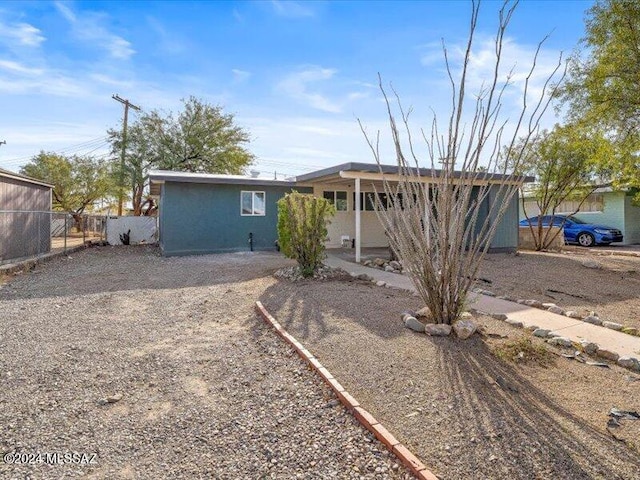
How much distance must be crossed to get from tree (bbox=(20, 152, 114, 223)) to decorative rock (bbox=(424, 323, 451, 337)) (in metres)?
23.7

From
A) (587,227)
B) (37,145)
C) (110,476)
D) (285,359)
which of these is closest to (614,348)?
(285,359)

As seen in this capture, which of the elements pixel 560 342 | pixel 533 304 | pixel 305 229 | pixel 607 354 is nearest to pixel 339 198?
pixel 305 229

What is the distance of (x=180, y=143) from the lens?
2114 cm

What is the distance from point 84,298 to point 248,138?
708 inches

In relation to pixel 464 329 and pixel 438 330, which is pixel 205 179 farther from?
pixel 464 329

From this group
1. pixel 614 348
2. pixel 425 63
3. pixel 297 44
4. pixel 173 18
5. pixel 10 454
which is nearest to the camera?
pixel 10 454

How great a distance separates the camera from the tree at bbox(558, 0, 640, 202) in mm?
8273

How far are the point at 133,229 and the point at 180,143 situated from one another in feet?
22.6

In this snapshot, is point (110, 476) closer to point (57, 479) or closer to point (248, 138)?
point (57, 479)

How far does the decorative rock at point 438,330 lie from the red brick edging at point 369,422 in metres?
1.40

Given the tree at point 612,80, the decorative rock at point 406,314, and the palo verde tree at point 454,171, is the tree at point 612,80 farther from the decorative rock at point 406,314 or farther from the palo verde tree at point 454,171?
the decorative rock at point 406,314

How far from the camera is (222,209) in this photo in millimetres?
12289

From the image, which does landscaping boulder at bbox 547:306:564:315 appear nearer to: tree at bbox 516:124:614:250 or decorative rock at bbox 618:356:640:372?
decorative rock at bbox 618:356:640:372

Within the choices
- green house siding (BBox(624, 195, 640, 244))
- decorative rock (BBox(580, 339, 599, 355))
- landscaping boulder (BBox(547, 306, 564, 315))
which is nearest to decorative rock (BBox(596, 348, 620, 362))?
decorative rock (BBox(580, 339, 599, 355))
